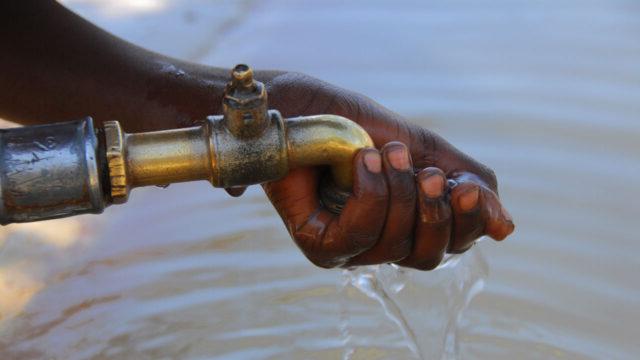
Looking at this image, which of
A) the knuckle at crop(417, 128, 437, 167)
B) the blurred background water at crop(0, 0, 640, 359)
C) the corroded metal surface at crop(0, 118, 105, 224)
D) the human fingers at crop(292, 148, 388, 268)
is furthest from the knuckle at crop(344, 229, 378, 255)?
the blurred background water at crop(0, 0, 640, 359)

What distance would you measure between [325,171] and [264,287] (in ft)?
3.07

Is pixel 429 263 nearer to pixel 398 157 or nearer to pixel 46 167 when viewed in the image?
pixel 398 157

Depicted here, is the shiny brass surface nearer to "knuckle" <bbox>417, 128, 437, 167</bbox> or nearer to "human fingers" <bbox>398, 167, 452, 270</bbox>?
"human fingers" <bbox>398, 167, 452, 270</bbox>

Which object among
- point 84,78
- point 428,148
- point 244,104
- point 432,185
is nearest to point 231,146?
point 244,104

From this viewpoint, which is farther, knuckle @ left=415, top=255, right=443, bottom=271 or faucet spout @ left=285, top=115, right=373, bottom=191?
knuckle @ left=415, top=255, right=443, bottom=271

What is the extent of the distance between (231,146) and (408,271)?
113cm

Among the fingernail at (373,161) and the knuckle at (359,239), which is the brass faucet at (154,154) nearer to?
the fingernail at (373,161)

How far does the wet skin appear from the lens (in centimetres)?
153

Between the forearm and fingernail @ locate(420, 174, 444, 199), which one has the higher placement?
the forearm

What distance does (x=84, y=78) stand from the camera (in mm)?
2029

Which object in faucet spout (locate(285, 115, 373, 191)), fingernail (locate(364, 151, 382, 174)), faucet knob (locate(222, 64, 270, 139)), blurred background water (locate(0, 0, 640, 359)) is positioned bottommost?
blurred background water (locate(0, 0, 640, 359))

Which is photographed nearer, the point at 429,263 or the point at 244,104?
the point at 244,104

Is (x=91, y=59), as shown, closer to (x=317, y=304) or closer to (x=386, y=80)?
(x=317, y=304)

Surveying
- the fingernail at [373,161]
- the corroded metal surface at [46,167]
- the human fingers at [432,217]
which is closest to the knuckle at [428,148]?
the human fingers at [432,217]
